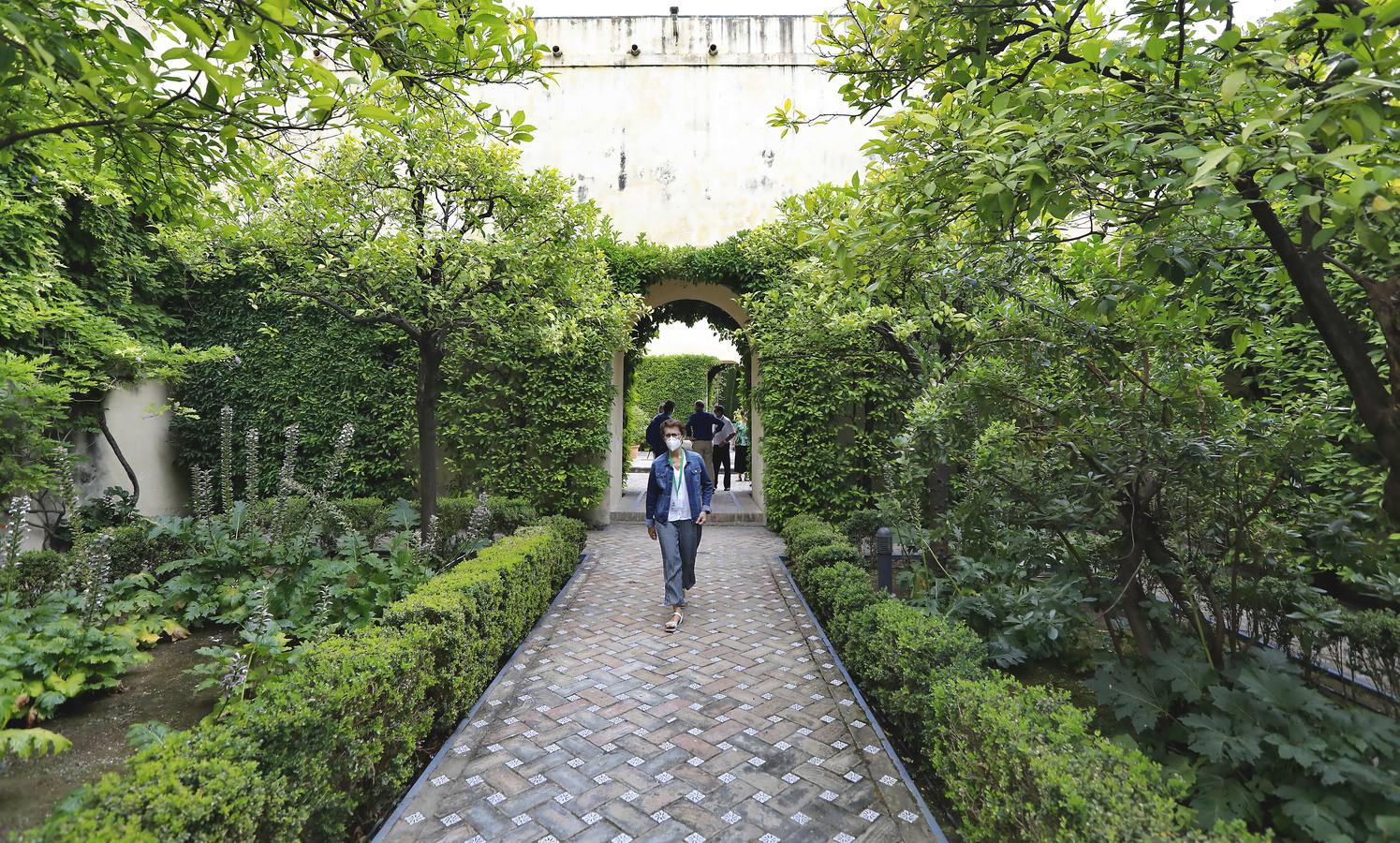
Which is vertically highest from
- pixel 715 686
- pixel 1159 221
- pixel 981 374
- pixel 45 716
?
pixel 1159 221

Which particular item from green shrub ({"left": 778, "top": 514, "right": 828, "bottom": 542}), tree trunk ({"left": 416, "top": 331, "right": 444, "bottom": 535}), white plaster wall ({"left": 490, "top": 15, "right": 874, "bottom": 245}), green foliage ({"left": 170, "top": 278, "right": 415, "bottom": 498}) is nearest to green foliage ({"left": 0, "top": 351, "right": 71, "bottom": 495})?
tree trunk ({"left": 416, "top": 331, "right": 444, "bottom": 535})

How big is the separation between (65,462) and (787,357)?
7689 millimetres

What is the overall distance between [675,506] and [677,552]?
45 cm

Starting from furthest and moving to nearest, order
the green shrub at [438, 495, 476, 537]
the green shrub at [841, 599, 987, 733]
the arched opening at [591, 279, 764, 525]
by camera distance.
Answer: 1. the arched opening at [591, 279, 764, 525]
2. the green shrub at [438, 495, 476, 537]
3. the green shrub at [841, 599, 987, 733]

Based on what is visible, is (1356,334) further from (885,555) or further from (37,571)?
(37,571)

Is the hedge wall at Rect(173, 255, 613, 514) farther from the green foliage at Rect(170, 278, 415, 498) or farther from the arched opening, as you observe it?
the arched opening

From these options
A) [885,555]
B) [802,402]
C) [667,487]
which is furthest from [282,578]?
[802,402]

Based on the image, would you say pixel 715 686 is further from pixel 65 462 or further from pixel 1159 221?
pixel 65 462

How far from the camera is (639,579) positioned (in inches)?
271

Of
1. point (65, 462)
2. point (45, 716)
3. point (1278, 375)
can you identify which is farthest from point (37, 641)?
point (1278, 375)

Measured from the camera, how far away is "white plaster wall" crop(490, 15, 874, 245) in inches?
448

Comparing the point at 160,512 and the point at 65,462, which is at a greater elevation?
the point at 65,462

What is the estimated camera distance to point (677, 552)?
560 centimetres

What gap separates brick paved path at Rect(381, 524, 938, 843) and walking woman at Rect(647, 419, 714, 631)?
468 millimetres
